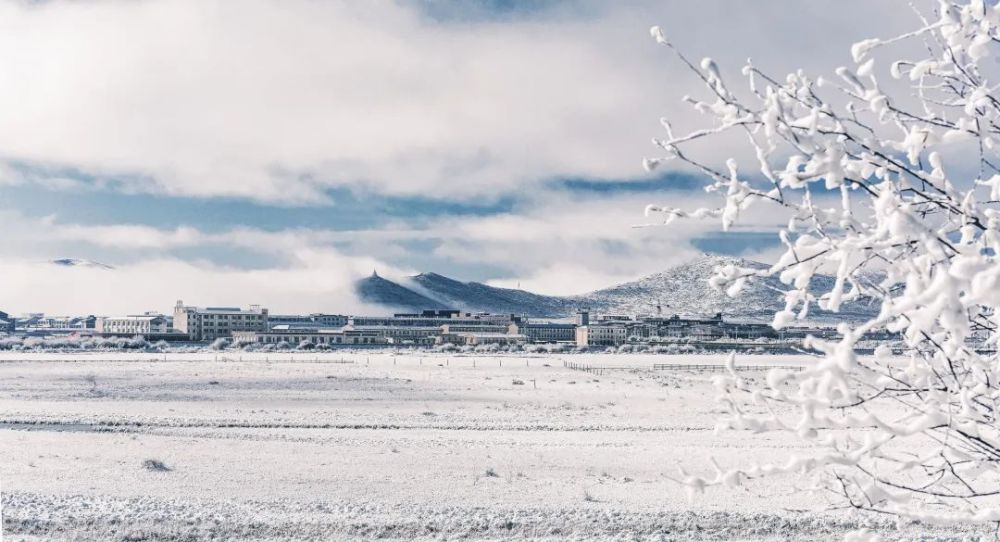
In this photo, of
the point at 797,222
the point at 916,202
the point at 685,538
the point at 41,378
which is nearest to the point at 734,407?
Result: the point at 797,222

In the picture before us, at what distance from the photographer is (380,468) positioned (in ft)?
71.7

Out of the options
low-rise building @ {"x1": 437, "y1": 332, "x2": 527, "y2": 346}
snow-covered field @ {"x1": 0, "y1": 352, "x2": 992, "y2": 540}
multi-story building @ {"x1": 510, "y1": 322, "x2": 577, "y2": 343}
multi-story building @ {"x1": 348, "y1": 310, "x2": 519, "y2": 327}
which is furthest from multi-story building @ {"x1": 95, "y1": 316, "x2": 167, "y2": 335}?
snow-covered field @ {"x1": 0, "y1": 352, "x2": 992, "y2": 540}

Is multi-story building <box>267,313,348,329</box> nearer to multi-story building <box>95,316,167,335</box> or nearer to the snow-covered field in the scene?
multi-story building <box>95,316,167,335</box>

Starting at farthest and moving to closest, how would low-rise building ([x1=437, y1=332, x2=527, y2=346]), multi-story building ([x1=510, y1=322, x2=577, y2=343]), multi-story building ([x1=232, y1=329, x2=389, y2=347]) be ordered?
multi-story building ([x1=510, y1=322, x2=577, y2=343])
low-rise building ([x1=437, y1=332, x2=527, y2=346])
multi-story building ([x1=232, y1=329, x2=389, y2=347])

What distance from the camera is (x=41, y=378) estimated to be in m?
55.4

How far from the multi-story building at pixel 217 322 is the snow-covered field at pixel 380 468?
114310 millimetres

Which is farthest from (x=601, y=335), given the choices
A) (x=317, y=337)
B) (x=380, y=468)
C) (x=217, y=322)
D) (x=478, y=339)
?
(x=380, y=468)

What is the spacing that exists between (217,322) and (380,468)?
14764 cm

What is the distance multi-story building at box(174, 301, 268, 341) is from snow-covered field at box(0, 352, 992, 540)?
114 meters

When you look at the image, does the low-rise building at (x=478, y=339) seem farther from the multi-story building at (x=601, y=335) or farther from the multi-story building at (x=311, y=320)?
the multi-story building at (x=311, y=320)

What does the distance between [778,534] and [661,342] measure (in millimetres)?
130439

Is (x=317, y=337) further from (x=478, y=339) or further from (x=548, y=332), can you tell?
(x=548, y=332)

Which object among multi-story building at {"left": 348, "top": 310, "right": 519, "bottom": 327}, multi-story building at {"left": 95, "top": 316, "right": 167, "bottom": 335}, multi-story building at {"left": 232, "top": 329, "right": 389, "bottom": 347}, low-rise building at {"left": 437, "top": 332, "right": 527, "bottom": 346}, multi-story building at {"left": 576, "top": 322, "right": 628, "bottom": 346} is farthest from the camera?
multi-story building at {"left": 95, "top": 316, "right": 167, "bottom": 335}

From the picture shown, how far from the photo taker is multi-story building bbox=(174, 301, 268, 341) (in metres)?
157
